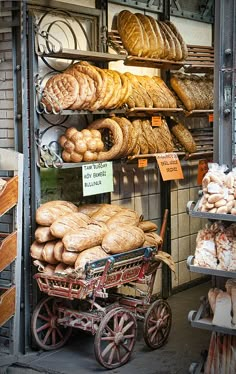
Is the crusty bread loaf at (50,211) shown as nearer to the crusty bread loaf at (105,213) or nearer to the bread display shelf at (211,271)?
the crusty bread loaf at (105,213)

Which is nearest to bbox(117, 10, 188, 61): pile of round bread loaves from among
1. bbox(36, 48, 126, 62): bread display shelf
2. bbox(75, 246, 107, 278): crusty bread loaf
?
bbox(36, 48, 126, 62): bread display shelf

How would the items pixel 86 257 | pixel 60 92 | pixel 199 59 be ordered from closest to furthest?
1. pixel 86 257
2. pixel 60 92
3. pixel 199 59

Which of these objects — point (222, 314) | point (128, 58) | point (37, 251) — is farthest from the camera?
point (128, 58)

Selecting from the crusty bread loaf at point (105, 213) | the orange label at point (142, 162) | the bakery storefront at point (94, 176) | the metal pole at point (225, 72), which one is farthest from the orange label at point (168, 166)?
the metal pole at point (225, 72)

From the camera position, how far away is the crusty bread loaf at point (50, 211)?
4828 millimetres

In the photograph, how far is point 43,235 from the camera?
15.7 feet

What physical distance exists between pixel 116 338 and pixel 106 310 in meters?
0.21

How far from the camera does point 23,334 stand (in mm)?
5012

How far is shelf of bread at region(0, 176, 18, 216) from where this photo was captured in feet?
14.9

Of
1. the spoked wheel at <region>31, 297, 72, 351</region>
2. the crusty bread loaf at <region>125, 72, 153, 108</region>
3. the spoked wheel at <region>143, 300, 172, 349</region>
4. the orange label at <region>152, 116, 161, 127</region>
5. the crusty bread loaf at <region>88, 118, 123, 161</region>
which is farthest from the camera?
the orange label at <region>152, 116, 161, 127</region>

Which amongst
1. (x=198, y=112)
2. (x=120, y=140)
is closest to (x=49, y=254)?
(x=120, y=140)

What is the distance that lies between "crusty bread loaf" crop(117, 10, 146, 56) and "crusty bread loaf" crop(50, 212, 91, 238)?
1.66m

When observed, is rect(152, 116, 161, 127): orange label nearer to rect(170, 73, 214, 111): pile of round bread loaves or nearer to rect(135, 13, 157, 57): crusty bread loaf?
rect(170, 73, 214, 111): pile of round bread loaves

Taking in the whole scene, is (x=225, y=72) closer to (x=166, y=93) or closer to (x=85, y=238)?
(x=85, y=238)
